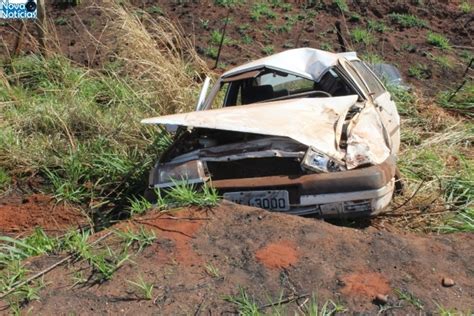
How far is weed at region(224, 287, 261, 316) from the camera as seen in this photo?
367cm

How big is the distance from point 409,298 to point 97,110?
549cm

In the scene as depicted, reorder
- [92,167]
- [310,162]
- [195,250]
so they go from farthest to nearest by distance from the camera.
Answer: [92,167] → [310,162] → [195,250]

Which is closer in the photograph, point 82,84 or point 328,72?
point 328,72

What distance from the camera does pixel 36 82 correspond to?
9516 mm

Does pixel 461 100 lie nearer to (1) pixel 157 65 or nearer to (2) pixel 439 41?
(2) pixel 439 41

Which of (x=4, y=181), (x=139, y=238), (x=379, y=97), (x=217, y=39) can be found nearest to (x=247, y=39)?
(x=217, y=39)

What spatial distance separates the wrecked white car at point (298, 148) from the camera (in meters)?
4.96

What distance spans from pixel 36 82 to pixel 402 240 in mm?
6677

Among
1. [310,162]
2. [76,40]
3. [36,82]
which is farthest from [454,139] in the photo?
[76,40]

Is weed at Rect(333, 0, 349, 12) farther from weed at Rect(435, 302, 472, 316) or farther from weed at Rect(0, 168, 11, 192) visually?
weed at Rect(435, 302, 472, 316)

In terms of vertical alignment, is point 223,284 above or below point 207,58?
above

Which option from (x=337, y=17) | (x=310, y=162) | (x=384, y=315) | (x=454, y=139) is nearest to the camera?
(x=384, y=315)

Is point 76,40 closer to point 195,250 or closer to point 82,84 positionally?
point 82,84

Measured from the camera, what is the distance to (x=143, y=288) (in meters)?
3.89
